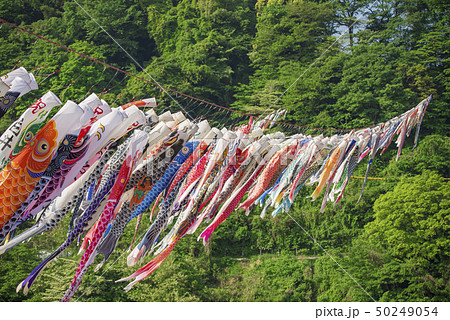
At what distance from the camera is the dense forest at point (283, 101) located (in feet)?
41.9

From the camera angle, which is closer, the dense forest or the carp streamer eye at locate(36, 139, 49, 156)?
the carp streamer eye at locate(36, 139, 49, 156)

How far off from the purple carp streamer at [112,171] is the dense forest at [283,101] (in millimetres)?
3874

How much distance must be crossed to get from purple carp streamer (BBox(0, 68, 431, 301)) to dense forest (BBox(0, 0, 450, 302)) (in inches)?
153

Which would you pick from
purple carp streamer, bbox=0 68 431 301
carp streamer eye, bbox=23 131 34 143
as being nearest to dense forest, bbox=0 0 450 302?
purple carp streamer, bbox=0 68 431 301

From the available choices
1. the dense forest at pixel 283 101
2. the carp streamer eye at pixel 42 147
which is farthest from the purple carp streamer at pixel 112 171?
the dense forest at pixel 283 101

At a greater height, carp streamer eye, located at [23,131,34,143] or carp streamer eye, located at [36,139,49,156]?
carp streamer eye, located at [23,131,34,143]

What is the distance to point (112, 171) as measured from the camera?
13.9 feet

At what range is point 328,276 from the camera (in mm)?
13695

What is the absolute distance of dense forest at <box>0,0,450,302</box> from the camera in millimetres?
12766

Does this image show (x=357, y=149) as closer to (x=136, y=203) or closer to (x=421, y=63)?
(x=136, y=203)

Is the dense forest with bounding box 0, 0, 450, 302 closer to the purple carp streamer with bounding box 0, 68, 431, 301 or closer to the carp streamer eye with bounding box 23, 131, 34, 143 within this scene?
the purple carp streamer with bounding box 0, 68, 431, 301

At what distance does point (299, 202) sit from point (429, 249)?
6.26 metres

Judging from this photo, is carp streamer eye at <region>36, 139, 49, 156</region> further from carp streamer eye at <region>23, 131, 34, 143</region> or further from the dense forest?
the dense forest

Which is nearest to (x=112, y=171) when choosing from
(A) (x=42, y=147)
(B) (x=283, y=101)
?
(A) (x=42, y=147)
